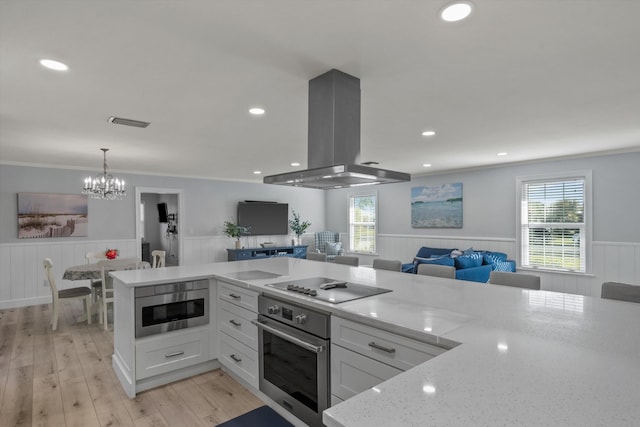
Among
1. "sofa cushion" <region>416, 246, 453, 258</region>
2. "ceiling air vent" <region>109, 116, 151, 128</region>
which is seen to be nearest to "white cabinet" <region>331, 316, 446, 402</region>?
"ceiling air vent" <region>109, 116, 151, 128</region>

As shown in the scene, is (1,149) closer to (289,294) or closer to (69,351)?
(69,351)

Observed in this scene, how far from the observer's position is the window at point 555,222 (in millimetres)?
5359

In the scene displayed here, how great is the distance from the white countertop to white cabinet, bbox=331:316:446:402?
6 centimetres

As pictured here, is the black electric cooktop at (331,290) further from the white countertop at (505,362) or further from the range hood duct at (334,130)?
the range hood duct at (334,130)

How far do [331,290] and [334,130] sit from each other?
3.62ft

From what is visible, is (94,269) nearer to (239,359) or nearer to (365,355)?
(239,359)

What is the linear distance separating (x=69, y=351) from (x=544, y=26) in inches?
191

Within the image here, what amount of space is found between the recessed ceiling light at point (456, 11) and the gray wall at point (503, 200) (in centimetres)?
489

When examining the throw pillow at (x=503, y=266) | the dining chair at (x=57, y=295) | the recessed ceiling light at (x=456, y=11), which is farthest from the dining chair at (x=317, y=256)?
the recessed ceiling light at (x=456, y=11)

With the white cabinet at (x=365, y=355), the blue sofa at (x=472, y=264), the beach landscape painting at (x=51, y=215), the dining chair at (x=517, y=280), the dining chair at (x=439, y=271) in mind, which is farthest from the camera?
the beach landscape painting at (x=51, y=215)

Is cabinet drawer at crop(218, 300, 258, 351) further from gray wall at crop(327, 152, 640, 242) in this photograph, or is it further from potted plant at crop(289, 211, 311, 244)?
potted plant at crop(289, 211, 311, 244)

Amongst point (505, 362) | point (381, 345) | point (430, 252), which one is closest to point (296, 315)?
point (381, 345)

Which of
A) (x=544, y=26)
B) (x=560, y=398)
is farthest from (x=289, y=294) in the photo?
(x=544, y=26)

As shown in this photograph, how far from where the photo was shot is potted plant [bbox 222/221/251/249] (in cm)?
764
